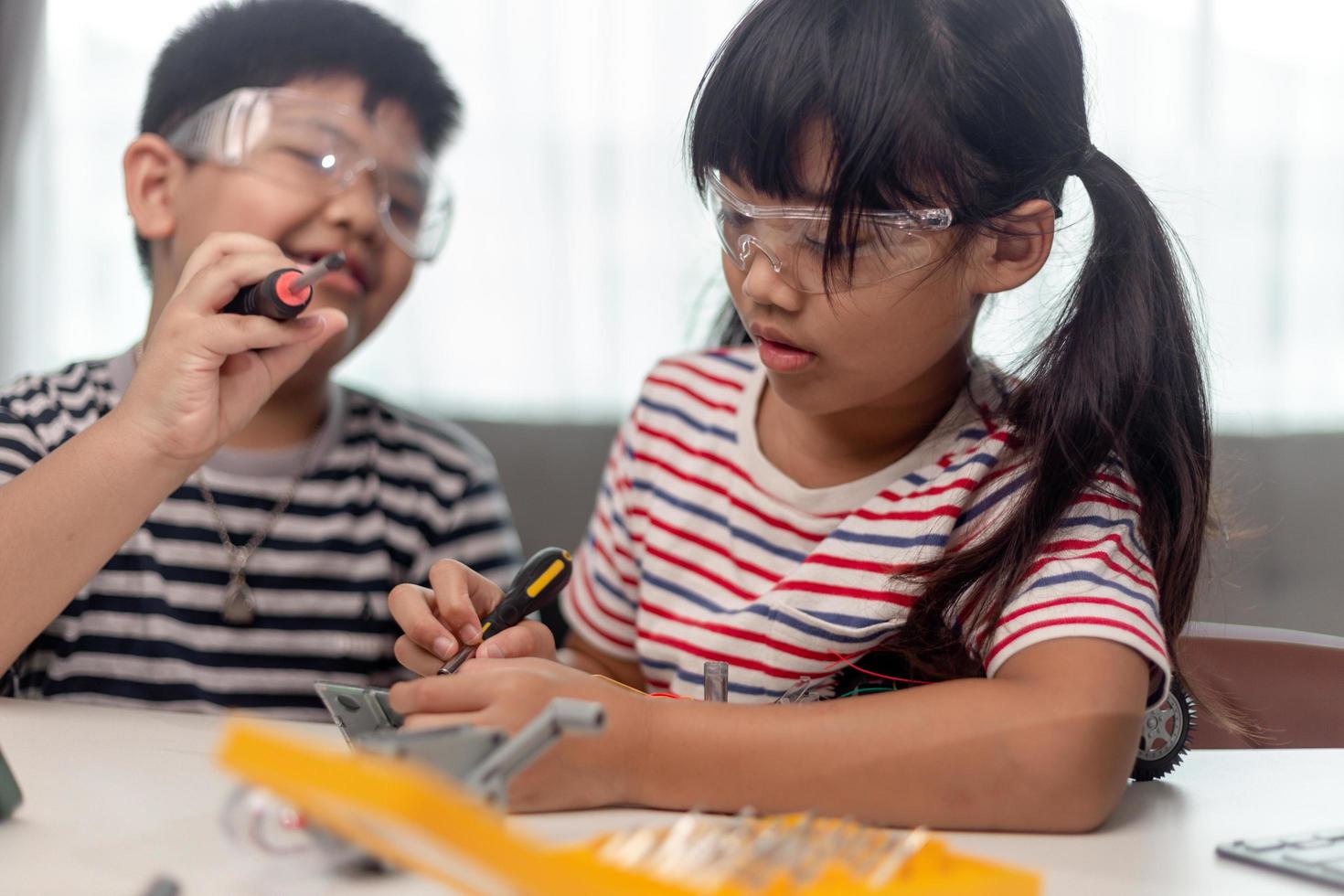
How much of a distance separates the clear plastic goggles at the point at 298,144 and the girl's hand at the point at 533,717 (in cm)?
59

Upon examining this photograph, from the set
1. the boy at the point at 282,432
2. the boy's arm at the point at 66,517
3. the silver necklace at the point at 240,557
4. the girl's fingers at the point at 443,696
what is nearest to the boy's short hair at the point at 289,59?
the boy at the point at 282,432

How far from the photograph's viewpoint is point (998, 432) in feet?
2.77

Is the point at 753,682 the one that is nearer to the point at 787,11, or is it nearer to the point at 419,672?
the point at 419,672

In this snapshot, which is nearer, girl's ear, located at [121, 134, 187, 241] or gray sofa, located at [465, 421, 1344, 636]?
girl's ear, located at [121, 134, 187, 241]

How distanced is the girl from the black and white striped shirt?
0.34 metres

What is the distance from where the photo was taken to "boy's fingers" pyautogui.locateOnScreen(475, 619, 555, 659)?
717 millimetres

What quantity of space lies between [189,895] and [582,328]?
6.62ft

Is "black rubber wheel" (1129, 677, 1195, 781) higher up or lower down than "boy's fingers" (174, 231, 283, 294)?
lower down

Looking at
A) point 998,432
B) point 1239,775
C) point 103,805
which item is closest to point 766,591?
point 998,432

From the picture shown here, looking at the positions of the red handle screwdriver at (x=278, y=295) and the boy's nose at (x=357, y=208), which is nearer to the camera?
the red handle screwdriver at (x=278, y=295)

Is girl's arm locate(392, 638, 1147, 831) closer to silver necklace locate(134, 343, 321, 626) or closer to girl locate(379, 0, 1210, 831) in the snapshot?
girl locate(379, 0, 1210, 831)

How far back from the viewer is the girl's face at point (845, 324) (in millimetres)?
780

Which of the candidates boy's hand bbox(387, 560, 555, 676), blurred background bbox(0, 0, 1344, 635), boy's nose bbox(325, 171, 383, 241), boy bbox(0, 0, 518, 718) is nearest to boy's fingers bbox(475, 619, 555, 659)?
boy's hand bbox(387, 560, 555, 676)

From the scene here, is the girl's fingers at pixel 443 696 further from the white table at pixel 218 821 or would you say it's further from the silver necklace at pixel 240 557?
the silver necklace at pixel 240 557
